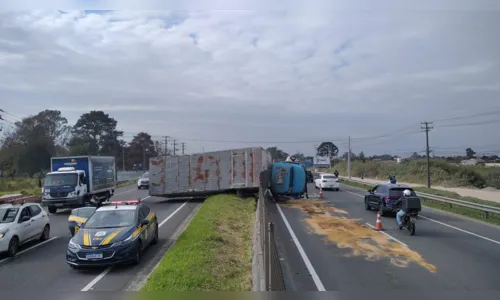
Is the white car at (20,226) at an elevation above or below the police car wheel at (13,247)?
above

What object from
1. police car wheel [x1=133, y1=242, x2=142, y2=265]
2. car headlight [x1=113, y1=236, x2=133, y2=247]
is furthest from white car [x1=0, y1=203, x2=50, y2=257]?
police car wheel [x1=133, y1=242, x2=142, y2=265]

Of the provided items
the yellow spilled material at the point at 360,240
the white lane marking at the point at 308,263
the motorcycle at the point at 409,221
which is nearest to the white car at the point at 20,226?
the white lane marking at the point at 308,263

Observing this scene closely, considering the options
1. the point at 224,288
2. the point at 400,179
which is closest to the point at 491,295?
the point at 224,288

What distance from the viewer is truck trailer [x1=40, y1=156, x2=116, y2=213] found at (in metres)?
22.6

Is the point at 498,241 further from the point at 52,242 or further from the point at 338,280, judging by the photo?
the point at 52,242

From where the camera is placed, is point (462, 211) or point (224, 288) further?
point (462, 211)

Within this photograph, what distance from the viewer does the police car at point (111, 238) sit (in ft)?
34.3

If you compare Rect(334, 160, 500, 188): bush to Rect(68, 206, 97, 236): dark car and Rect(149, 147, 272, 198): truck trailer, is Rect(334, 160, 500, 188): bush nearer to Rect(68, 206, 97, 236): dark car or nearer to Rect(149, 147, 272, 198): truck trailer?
Rect(149, 147, 272, 198): truck trailer

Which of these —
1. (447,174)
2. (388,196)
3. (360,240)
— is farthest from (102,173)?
(447,174)

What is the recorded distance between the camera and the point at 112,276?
10.0 metres

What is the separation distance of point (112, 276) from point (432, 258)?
7.85m

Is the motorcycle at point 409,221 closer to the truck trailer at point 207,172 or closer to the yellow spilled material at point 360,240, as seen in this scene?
the yellow spilled material at point 360,240

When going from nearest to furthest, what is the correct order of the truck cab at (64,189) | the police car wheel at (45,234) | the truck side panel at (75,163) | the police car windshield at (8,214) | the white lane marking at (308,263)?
1. the white lane marking at (308,263)
2. the police car windshield at (8,214)
3. the police car wheel at (45,234)
4. the truck cab at (64,189)
5. the truck side panel at (75,163)

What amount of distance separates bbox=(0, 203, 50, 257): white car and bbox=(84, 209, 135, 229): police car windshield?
2.39 meters
